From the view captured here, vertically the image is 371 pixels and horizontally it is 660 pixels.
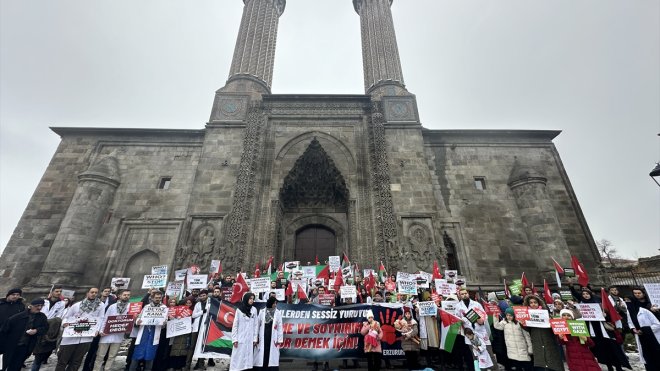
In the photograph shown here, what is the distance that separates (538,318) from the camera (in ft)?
18.0

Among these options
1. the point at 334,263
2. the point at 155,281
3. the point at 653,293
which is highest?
the point at 334,263

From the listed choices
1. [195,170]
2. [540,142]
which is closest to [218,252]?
[195,170]

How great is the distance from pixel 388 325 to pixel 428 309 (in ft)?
3.21

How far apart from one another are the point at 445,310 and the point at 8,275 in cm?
1719

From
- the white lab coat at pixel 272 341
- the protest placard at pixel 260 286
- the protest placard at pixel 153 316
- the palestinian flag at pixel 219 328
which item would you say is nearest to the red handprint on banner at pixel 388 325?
the white lab coat at pixel 272 341

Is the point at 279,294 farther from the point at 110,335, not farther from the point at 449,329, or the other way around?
the point at 449,329

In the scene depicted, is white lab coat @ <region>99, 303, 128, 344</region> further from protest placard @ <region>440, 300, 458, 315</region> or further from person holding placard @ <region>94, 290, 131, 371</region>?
protest placard @ <region>440, 300, 458, 315</region>

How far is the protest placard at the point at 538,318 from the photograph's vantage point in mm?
5430

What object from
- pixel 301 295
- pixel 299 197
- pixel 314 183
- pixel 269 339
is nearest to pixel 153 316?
pixel 269 339

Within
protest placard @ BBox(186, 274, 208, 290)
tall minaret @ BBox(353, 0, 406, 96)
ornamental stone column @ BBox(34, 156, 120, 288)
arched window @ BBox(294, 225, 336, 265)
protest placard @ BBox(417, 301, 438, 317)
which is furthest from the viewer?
tall minaret @ BBox(353, 0, 406, 96)

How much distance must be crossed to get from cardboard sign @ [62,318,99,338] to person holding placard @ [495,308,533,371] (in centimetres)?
836

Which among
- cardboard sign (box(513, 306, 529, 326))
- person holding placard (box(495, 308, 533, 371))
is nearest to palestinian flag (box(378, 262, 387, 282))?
person holding placard (box(495, 308, 533, 371))

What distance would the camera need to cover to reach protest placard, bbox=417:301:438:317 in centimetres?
642

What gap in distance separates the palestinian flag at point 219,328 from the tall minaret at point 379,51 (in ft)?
47.7
